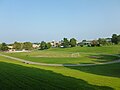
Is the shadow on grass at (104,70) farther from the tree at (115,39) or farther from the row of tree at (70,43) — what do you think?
the row of tree at (70,43)

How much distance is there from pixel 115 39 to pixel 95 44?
60.2 feet

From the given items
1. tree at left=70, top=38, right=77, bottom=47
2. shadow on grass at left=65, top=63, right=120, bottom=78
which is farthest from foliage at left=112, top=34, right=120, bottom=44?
shadow on grass at left=65, top=63, right=120, bottom=78

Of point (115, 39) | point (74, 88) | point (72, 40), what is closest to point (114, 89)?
point (74, 88)

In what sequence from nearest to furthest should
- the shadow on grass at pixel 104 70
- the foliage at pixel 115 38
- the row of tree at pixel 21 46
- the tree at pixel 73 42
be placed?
the shadow on grass at pixel 104 70 < the foliage at pixel 115 38 < the row of tree at pixel 21 46 < the tree at pixel 73 42

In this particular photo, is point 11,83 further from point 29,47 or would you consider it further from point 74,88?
point 29,47

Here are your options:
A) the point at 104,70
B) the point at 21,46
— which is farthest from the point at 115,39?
the point at 104,70

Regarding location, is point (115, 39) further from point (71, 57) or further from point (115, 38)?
point (71, 57)

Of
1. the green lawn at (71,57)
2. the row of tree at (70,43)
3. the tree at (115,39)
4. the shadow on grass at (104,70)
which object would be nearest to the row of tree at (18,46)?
the row of tree at (70,43)

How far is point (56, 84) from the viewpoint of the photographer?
16797 millimetres

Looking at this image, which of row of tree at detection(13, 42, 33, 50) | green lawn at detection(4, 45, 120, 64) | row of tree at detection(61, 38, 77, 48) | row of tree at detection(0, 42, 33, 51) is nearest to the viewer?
green lawn at detection(4, 45, 120, 64)

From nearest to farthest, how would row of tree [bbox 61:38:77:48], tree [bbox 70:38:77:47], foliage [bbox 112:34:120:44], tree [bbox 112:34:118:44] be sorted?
foliage [bbox 112:34:120:44], tree [bbox 112:34:118:44], tree [bbox 70:38:77:47], row of tree [bbox 61:38:77:48]

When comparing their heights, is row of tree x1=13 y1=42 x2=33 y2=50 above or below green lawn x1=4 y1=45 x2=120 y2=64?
above

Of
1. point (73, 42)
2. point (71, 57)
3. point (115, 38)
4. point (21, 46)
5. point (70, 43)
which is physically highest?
point (115, 38)

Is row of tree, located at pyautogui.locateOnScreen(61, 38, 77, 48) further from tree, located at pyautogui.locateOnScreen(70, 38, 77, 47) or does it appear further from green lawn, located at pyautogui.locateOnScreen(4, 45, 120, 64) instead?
green lawn, located at pyautogui.locateOnScreen(4, 45, 120, 64)
